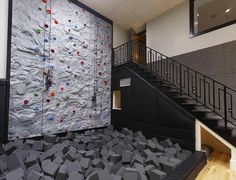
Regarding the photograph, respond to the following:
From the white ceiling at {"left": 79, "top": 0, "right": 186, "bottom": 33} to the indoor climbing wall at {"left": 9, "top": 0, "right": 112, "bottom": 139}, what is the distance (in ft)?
1.33

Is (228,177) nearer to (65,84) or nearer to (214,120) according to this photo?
(214,120)

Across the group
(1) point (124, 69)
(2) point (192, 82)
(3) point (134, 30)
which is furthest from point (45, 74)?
(3) point (134, 30)

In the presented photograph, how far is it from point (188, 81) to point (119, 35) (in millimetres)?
3674

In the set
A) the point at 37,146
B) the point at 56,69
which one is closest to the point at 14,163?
the point at 37,146

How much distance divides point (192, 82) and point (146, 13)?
9.95 feet

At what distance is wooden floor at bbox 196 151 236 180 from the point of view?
2.44 meters

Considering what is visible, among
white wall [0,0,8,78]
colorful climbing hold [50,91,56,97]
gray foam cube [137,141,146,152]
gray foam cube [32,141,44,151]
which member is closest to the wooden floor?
gray foam cube [137,141,146,152]

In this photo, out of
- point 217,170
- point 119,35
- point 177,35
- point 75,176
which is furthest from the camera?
point 119,35

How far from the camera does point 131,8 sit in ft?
18.2

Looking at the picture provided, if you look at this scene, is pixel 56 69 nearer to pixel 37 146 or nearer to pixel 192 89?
pixel 37 146

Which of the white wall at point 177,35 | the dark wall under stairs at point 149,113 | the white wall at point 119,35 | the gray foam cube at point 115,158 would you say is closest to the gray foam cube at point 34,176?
the gray foam cube at point 115,158

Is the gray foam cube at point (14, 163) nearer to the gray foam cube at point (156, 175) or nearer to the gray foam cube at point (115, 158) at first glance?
the gray foam cube at point (115, 158)

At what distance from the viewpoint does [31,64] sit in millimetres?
3750

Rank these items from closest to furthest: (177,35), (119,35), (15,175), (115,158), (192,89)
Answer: (15,175) < (115,158) < (192,89) < (177,35) < (119,35)
